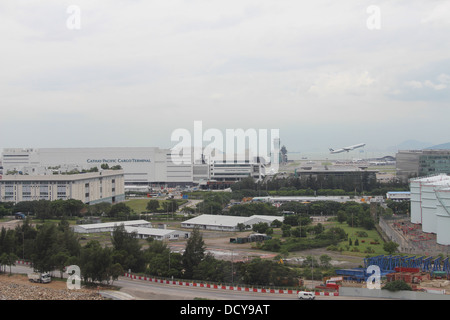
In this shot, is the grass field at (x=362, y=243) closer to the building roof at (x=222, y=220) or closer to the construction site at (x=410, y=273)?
the construction site at (x=410, y=273)

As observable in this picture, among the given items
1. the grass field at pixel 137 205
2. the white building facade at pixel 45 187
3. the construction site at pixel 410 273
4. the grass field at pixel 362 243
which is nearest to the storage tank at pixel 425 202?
the grass field at pixel 362 243

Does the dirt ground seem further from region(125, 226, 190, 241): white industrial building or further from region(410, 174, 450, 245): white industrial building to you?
region(410, 174, 450, 245): white industrial building

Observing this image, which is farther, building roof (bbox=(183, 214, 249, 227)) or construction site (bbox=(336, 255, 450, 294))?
building roof (bbox=(183, 214, 249, 227))

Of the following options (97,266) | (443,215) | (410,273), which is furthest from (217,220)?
(97,266)

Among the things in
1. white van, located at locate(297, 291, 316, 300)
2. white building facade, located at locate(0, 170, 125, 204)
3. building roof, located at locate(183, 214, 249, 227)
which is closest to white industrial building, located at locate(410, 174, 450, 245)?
building roof, located at locate(183, 214, 249, 227)
